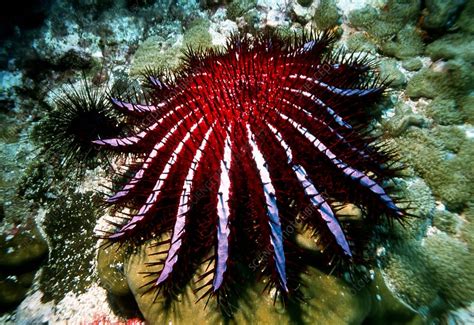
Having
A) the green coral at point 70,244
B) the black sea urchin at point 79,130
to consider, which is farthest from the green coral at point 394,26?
the green coral at point 70,244

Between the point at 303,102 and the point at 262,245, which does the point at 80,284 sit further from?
the point at 303,102

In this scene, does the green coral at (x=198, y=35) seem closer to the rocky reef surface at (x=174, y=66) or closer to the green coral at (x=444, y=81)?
the rocky reef surface at (x=174, y=66)

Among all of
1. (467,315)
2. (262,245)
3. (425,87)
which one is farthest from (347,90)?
(467,315)

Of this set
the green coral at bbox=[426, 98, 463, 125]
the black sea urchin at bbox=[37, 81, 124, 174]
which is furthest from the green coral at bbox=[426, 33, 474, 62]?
the black sea urchin at bbox=[37, 81, 124, 174]

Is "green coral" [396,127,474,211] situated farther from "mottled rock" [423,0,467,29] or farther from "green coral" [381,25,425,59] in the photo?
"mottled rock" [423,0,467,29]

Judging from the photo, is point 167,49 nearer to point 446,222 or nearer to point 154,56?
point 154,56

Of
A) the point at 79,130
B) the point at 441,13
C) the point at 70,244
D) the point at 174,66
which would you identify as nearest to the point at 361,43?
the point at 441,13
